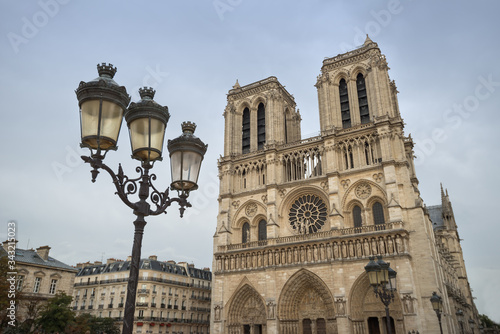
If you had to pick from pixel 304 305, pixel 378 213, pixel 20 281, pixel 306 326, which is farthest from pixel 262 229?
pixel 20 281

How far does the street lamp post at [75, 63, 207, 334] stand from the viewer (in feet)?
14.6

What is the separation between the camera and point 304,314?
27.0 metres

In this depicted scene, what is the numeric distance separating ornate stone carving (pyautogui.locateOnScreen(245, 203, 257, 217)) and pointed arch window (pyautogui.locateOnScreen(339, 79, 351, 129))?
971cm

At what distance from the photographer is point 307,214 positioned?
29.8 metres

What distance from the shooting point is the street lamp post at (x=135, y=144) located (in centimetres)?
446

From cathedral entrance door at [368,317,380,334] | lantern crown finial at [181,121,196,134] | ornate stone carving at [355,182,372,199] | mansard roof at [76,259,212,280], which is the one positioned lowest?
cathedral entrance door at [368,317,380,334]

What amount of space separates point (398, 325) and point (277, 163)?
14519 millimetres

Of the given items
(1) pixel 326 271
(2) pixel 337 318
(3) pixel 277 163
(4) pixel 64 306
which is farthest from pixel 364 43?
(4) pixel 64 306

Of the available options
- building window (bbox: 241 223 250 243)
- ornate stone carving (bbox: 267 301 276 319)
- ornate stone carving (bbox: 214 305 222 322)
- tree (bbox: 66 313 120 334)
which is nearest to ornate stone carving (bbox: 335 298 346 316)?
ornate stone carving (bbox: 267 301 276 319)

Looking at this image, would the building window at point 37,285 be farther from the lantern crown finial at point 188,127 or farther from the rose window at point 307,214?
the lantern crown finial at point 188,127

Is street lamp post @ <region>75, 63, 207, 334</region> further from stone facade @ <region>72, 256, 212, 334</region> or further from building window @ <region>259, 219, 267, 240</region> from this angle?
stone facade @ <region>72, 256, 212, 334</region>

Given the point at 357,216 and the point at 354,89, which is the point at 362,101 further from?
the point at 357,216

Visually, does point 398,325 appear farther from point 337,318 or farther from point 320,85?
point 320,85

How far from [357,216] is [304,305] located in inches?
287
